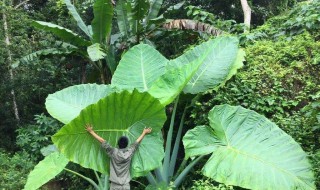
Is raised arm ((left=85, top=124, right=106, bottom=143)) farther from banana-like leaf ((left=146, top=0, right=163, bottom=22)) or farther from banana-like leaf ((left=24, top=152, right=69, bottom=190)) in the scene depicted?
banana-like leaf ((left=146, top=0, right=163, bottom=22))

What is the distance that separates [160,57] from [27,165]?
3.31 m

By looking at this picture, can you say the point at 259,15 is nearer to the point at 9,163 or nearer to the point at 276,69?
the point at 276,69

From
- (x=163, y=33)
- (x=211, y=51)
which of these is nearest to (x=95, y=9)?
(x=163, y=33)

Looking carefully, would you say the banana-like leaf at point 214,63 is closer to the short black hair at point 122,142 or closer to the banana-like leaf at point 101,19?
the short black hair at point 122,142

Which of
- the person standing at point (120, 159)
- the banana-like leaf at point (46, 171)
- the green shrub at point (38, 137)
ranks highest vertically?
the person standing at point (120, 159)

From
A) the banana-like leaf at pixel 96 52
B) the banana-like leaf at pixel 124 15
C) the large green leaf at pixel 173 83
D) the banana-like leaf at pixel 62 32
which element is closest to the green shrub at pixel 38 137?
the banana-like leaf at pixel 62 32

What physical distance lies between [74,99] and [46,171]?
1.01 m

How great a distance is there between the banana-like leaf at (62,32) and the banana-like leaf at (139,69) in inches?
56.6

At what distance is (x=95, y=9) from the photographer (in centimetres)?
646

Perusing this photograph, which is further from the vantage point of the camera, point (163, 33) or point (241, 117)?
point (163, 33)

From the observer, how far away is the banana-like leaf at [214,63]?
5414 mm

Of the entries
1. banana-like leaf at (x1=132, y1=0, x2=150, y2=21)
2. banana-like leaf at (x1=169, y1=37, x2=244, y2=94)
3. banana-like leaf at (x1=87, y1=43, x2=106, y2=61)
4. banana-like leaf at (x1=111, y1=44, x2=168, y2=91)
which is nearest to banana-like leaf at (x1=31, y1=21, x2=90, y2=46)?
banana-like leaf at (x1=87, y1=43, x2=106, y2=61)

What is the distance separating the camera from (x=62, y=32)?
6.66 meters

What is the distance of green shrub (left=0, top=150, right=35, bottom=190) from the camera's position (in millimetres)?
6426
